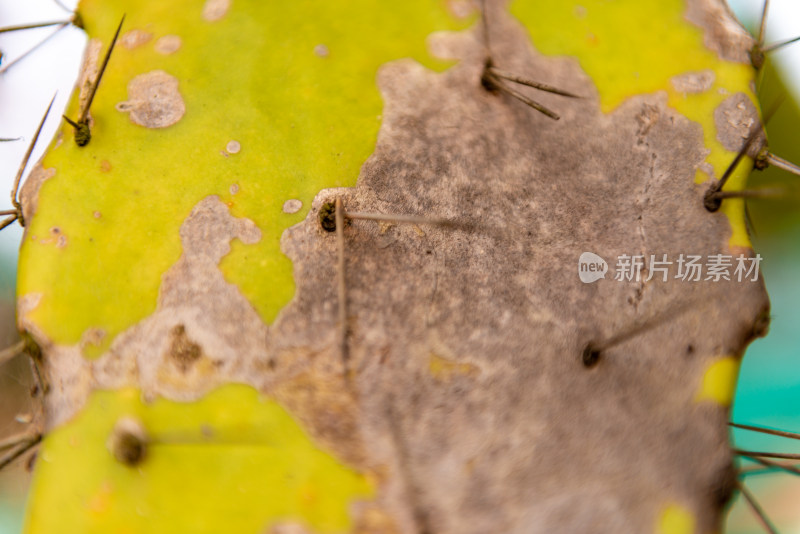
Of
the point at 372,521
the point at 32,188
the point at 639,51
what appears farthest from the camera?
the point at 639,51

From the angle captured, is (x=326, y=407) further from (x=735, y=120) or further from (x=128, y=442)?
(x=735, y=120)

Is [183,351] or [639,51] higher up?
[639,51]

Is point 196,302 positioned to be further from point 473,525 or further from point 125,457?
point 473,525

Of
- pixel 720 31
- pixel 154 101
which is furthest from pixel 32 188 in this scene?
pixel 720 31

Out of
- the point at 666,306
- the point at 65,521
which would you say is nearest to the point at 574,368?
the point at 666,306

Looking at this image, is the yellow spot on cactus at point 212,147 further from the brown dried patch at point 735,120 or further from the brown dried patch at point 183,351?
the brown dried patch at point 735,120

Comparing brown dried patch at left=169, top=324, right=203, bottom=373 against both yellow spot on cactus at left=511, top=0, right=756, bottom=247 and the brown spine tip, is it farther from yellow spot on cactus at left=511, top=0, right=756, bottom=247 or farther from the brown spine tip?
yellow spot on cactus at left=511, top=0, right=756, bottom=247

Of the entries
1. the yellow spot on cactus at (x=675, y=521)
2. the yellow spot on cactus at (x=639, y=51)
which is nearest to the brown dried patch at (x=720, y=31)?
the yellow spot on cactus at (x=639, y=51)
